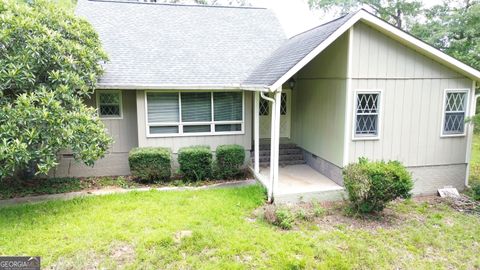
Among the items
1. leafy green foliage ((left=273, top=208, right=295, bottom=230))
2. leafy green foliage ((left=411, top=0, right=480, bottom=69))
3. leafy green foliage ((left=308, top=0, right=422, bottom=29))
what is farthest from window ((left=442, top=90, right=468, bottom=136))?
leafy green foliage ((left=308, top=0, right=422, bottom=29))

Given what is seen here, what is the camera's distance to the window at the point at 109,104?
9562 millimetres

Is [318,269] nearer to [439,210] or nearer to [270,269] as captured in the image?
[270,269]

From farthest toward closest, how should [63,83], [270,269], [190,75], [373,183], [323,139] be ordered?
[190,75] → [323,139] → [63,83] → [373,183] → [270,269]

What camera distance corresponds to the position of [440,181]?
877 cm

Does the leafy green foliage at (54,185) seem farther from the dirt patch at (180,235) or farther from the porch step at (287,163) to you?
the porch step at (287,163)

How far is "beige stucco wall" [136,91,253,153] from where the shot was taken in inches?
375

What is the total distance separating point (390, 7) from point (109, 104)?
57.8 ft

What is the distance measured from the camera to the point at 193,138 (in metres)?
10.1

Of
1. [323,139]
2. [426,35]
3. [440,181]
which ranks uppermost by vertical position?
[426,35]

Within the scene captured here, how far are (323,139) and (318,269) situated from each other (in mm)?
A: 4647

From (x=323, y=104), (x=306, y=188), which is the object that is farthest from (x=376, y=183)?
(x=323, y=104)

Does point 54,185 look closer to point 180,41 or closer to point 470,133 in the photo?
point 180,41

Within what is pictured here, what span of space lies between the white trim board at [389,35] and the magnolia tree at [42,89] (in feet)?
14.6

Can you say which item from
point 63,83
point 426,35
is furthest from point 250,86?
point 426,35
